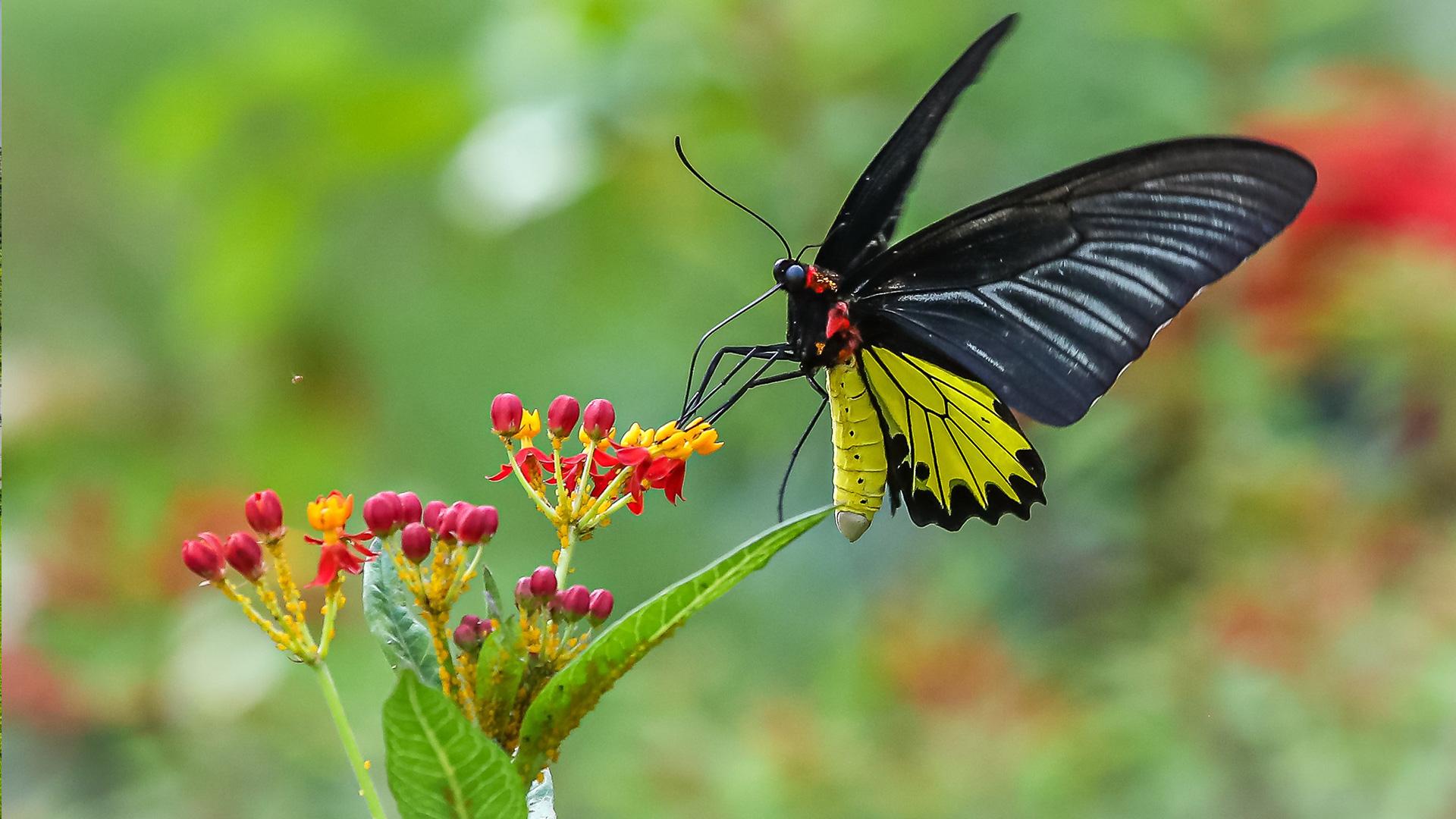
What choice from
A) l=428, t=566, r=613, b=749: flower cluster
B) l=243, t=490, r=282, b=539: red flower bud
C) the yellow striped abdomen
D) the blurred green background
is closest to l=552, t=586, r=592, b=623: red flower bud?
l=428, t=566, r=613, b=749: flower cluster

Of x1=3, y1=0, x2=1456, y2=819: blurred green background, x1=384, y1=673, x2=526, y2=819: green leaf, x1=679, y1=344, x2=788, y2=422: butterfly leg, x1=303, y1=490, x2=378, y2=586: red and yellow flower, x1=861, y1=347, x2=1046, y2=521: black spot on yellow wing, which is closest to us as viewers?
x1=384, y1=673, x2=526, y2=819: green leaf

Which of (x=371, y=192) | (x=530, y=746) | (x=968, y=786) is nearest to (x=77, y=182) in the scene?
(x=371, y=192)

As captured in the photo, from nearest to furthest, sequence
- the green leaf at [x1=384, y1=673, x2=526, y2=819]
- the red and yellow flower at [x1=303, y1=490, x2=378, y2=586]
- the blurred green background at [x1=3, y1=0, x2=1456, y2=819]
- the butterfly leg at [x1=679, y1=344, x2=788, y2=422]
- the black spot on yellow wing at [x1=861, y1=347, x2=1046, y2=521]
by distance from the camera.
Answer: the green leaf at [x1=384, y1=673, x2=526, y2=819] → the red and yellow flower at [x1=303, y1=490, x2=378, y2=586] → the butterfly leg at [x1=679, y1=344, x2=788, y2=422] → the black spot on yellow wing at [x1=861, y1=347, x2=1046, y2=521] → the blurred green background at [x1=3, y1=0, x2=1456, y2=819]

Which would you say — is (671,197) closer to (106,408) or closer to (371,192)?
(371,192)

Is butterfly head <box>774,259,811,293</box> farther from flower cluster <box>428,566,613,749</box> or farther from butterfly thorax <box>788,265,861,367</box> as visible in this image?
flower cluster <box>428,566,613,749</box>

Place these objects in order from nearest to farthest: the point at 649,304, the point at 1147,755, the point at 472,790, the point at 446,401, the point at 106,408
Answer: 1. the point at 472,790
2. the point at 1147,755
3. the point at 649,304
4. the point at 106,408
5. the point at 446,401
